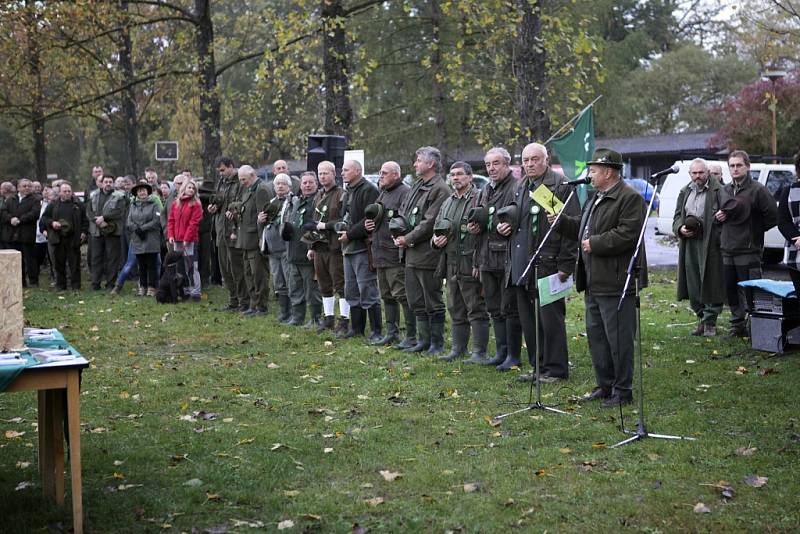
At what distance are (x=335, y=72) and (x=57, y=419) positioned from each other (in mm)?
13473

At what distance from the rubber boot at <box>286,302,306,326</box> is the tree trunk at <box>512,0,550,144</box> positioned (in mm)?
4917

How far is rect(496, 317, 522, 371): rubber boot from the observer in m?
10.0

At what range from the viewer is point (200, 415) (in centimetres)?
834

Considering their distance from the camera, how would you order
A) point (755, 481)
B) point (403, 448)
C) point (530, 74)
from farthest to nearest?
point (530, 74) < point (403, 448) < point (755, 481)

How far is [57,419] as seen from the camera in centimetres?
585

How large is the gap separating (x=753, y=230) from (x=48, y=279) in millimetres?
15737

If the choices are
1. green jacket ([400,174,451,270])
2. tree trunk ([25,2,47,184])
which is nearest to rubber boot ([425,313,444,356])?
green jacket ([400,174,451,270])

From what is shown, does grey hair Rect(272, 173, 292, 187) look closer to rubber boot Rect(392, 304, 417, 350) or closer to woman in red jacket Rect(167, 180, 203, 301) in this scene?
woman in red jacket Rect(167, 180, 203, 301)

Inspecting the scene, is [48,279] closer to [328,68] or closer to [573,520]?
[328,68]

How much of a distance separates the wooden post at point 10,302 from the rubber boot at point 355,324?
727 cm

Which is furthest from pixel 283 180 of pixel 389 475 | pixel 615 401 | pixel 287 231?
pixel 389 475

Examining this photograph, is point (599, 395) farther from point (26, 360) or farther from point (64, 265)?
point (64, 265)

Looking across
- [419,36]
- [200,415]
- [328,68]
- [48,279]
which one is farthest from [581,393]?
[419,36]

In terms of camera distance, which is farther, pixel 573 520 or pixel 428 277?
pixel 428 277
